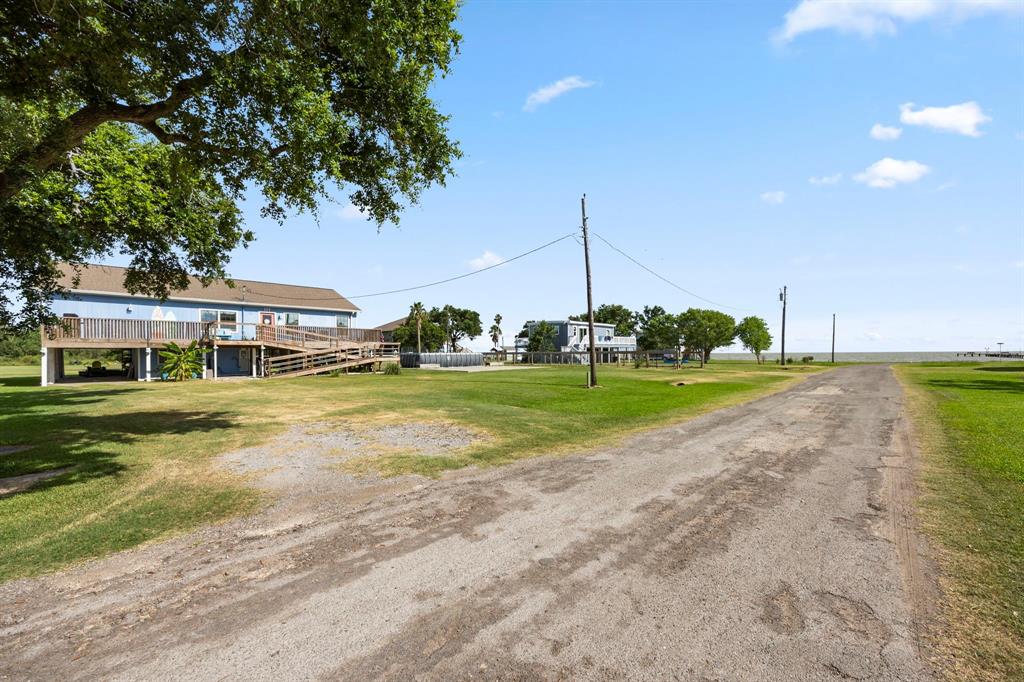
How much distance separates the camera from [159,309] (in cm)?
2998

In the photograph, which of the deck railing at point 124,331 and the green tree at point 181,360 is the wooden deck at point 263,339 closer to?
the deck railing at point 124,331

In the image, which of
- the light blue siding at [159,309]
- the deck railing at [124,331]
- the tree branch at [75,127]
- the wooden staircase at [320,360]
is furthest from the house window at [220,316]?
the tree branch at [75,127]

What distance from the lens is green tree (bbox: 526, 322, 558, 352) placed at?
72.5 metres

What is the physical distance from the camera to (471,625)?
350 centimetres

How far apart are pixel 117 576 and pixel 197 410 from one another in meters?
12.1

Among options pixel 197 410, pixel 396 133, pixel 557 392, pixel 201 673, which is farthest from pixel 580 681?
pixel 557 392

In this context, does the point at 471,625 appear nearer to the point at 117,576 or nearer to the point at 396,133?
the point at 117,576

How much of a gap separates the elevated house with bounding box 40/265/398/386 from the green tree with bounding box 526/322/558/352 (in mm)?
35890

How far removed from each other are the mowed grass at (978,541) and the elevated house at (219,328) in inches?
968

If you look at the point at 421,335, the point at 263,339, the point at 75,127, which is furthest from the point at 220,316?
the point at 421,335

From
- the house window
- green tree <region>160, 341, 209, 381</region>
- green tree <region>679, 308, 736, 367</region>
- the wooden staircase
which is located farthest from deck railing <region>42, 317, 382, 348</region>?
green tree <region>679, 308, 736, 367</region>

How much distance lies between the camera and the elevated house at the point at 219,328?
24969 mm

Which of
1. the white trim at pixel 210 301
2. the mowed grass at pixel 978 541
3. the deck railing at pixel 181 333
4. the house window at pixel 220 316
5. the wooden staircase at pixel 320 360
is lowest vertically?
the mowed grass at pixel 978 541

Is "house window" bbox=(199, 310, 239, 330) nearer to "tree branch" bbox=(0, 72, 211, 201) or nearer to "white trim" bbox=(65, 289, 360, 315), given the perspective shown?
"white trim" bbox=(65, 289, 360, 315)
